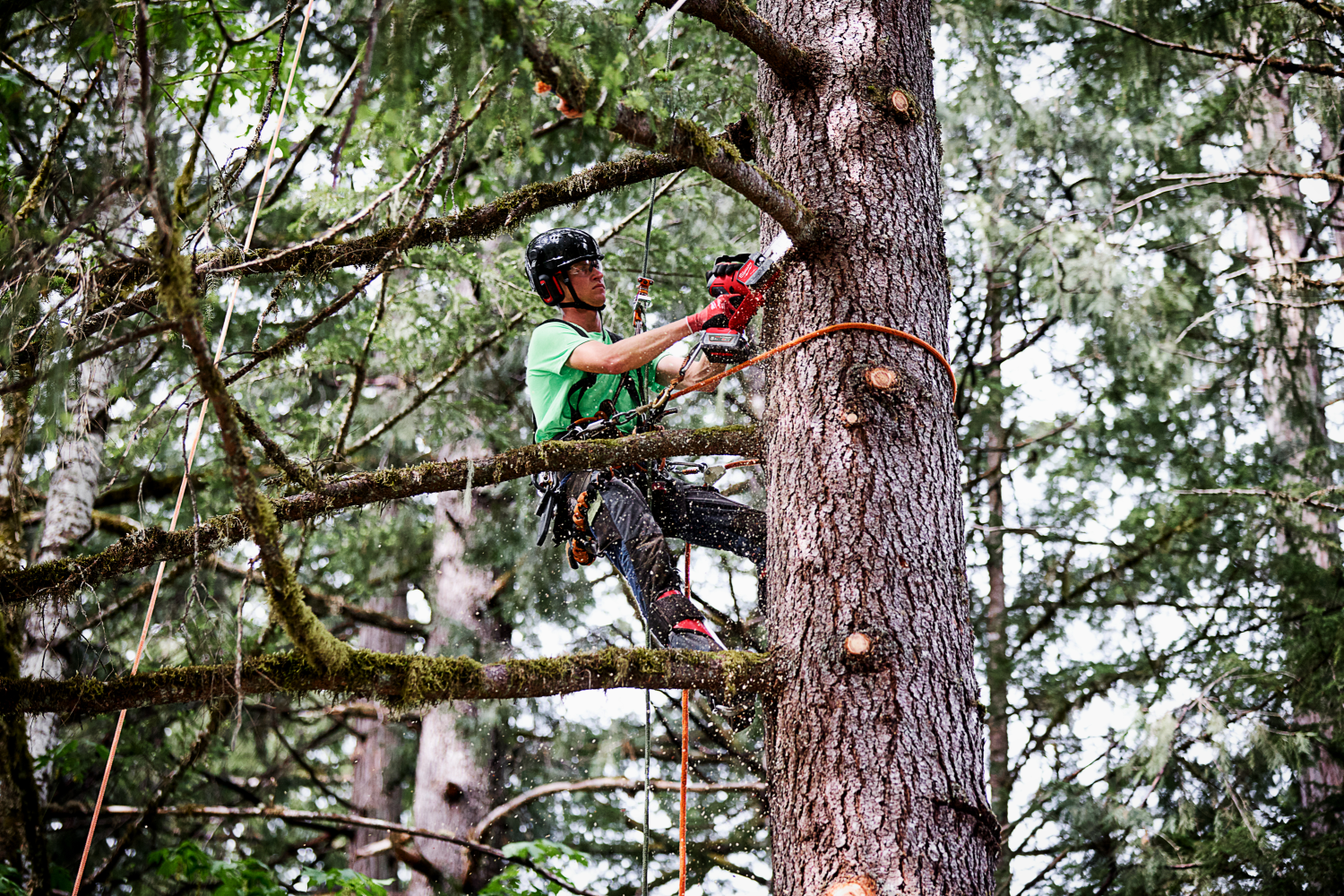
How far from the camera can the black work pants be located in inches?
153

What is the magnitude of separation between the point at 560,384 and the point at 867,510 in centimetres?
159

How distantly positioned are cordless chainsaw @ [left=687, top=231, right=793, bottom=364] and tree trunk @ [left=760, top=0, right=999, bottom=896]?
0.23 ft

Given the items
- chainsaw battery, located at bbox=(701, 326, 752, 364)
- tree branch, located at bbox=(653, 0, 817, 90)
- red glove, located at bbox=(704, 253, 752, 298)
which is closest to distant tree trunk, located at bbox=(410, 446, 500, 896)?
chainsaw battery, located at bbox=(701, 326, 752, 364)

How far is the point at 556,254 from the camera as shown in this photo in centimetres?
444

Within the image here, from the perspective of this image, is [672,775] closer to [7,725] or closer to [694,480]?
[694,480]

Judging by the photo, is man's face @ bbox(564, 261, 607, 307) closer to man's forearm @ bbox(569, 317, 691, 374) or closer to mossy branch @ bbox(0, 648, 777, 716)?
man's forearm @ bbox(569, 317, 691, 374)

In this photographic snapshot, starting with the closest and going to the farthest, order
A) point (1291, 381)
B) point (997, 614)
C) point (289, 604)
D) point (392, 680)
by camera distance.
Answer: point (289, 604) → point (392, 680) → point (997, 614) → point (1291, 381)

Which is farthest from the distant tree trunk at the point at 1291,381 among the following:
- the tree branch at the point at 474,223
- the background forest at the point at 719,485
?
the tree branch at the point at 474,223

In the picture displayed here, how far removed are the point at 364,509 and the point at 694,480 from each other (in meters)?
4.32

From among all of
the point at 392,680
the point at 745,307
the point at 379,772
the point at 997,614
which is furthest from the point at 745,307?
the point at 379,772

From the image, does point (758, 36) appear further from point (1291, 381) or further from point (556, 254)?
point (1291, 381)

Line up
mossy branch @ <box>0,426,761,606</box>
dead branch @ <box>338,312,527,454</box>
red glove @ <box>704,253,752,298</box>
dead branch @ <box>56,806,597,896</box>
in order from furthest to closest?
dead branch @ <box>338,312,527,454</box> → dead branch @ <box>56,806,597,896</box> → red glove @ <box>704,253,752,298</box> → mossy branch @ <box>0,426,761,606</box>

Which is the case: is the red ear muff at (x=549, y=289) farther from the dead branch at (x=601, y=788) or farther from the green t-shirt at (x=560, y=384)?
the dead branch at (x=601, y=788)

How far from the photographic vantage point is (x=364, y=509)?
27.3 ft
